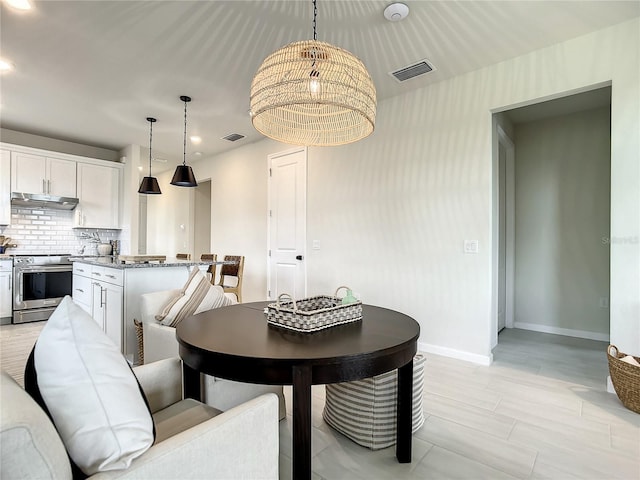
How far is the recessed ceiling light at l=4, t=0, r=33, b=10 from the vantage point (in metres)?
2.28

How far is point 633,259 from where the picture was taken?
241cm

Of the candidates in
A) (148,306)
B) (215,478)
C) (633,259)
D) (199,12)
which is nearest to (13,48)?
(199,12)

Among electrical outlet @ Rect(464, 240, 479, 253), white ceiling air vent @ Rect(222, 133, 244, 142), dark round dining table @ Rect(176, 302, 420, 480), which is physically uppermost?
white ceiling air vent @ Rect(222, 133, 244, 142)

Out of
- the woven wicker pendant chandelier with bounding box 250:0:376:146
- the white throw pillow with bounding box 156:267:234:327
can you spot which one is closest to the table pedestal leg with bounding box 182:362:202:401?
the white throw pillow with bounding box 156:267:234:327

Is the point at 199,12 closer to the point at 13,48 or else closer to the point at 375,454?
the point at 13,48

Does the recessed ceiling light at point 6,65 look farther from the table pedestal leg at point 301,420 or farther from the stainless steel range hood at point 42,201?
the table pedestal leg at point 301,420

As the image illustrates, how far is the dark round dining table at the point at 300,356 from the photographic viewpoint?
3.79 feet

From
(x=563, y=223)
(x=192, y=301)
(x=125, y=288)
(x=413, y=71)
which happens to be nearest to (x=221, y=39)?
(x=413, y=71)

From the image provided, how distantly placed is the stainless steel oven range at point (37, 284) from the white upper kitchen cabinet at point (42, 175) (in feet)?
3.37

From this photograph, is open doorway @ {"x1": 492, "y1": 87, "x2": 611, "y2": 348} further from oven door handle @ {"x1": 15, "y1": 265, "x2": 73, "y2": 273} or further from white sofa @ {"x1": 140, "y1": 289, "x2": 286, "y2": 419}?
oven door handle @ {"x1": 15, "y1": 265, "x2": 73, "y2": 273}

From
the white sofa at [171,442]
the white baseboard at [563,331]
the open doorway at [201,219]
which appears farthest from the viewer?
the open doorway at [201,219]

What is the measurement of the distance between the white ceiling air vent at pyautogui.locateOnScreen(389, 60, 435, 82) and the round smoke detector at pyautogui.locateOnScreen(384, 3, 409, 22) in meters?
0.70

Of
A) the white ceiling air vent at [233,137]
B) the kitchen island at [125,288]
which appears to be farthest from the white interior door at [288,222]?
the kitchen island at [125,288]

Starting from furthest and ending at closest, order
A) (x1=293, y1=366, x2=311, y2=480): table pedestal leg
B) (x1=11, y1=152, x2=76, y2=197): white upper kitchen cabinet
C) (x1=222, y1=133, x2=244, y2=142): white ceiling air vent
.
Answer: (x1=222, y1=133, x2=244, y2=142): white ceiling air vent < (x1=11, y1=152, x2=76, y2=197): white upper kitchen cabinet < (x1=293, y1=366, x2=311, y2=480): table pedestal leg
